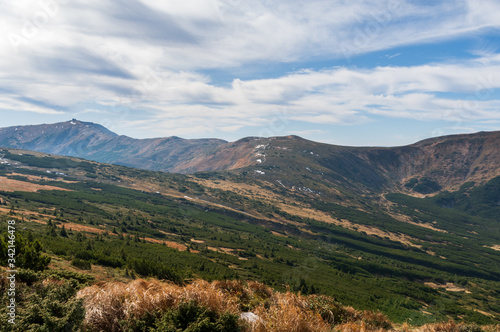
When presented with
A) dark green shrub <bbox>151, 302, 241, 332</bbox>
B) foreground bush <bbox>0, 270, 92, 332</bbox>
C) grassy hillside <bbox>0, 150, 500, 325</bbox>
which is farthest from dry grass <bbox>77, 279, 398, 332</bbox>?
grassy hillside <bbox>0, 150, 500, 325</bbox>

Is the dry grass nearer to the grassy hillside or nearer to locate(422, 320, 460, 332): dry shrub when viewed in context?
locate(422, 320, 460, 332): dry shrub

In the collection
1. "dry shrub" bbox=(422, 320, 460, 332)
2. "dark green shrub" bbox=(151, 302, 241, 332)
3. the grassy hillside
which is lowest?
the grassy hillside

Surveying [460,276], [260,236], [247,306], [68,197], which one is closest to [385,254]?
[460,276]

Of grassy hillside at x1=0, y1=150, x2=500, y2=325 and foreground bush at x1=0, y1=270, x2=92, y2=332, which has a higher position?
foreground bush at x1=0, y1=270, x2=92, y2=332

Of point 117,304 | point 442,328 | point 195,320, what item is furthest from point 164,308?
point 442,328

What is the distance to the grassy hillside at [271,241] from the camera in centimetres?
5266

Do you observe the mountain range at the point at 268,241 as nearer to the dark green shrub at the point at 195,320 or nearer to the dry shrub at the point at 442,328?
the dark green shrub at the point at 195,320

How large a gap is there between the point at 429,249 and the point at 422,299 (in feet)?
253

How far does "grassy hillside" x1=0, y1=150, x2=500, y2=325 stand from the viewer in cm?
5266

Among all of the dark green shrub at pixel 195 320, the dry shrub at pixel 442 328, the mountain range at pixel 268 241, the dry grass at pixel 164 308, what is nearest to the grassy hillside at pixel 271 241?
the mountain range at pixel 268 241

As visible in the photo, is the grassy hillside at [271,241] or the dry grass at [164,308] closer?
the dry grass at [164,308]

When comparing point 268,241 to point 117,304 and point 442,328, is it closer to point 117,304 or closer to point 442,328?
point 442,328

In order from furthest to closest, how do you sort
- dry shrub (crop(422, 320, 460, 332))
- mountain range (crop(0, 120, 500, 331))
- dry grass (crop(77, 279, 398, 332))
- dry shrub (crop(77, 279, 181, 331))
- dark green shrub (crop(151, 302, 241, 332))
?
mountain range (crop(0, 120, 500, 331)) → dry shrub (crop(422, 320, 460, 332)) → dry shrub (crop(77, 279, 181, 331)) → dry grass (crop(77, 279, 398, 332)) → dark green shrub (crop(151, 302, 241, 332))

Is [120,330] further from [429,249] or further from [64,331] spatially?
[429,249]
